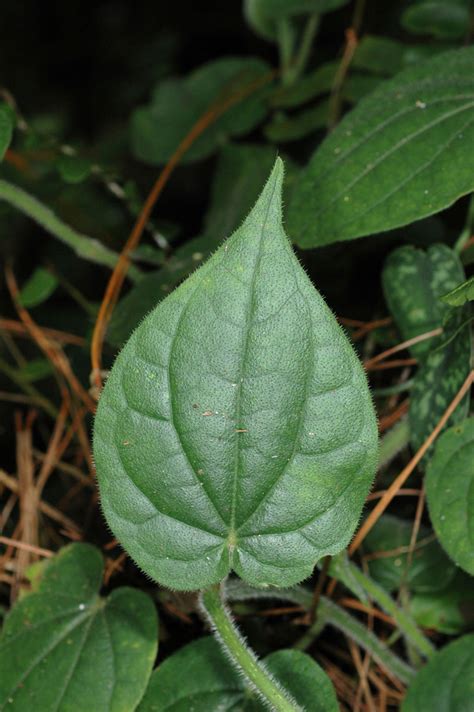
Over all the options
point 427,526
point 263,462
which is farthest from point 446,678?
point 263,462

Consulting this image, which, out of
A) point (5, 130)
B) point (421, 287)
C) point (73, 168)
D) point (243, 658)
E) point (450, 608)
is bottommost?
point (450, 608)

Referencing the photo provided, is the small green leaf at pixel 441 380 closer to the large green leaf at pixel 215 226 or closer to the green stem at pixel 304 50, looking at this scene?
the large green leaf at pixel 215 226

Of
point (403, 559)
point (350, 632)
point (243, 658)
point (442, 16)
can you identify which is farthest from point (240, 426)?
point (442, 16)

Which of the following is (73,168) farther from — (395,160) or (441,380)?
(441,380)

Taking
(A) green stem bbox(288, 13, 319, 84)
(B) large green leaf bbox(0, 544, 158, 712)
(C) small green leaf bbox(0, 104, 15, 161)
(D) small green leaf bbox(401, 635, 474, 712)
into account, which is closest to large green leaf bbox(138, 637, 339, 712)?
(B) large green leaf bbox(0, 544, 158, 712)

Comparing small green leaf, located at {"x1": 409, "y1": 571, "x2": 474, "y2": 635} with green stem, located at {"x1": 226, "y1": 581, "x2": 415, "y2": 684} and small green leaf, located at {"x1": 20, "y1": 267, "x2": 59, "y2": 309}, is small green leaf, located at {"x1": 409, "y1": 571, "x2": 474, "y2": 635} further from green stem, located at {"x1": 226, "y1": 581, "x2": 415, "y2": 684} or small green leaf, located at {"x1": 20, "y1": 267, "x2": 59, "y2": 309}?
small green leaf, located at {"x1": 20, "y1": 267, "x2": 59, "y2": 309}
